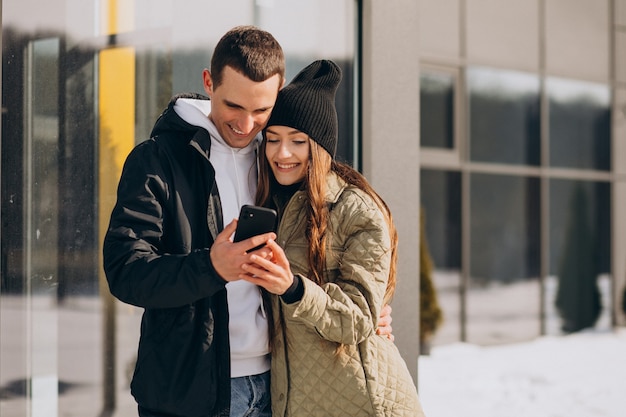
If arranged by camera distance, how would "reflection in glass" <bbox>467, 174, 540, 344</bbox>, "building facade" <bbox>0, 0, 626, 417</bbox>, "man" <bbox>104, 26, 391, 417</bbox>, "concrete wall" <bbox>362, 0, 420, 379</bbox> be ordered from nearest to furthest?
"man" <bbox>104, 26, 391, 417</bbox>
"building facade" <bbox>0, 0, 626, 417</bbox>
"concrete wall" <bbox>362, 0, 420, 379</bbox>
"reflection in glass" <bbox>467, 174, 540, 344</bbox>

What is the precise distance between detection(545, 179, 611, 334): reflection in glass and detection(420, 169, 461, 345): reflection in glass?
5.59 feet

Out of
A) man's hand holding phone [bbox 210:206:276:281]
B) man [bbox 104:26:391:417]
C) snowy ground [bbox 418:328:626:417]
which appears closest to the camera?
man's hand holding phone [bbox 210:206:276:281]

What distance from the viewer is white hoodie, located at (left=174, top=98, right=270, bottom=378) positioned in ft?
7.66

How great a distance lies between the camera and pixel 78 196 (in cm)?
403

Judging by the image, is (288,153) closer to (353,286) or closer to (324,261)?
(324,261)

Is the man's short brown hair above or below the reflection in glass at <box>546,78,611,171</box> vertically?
below

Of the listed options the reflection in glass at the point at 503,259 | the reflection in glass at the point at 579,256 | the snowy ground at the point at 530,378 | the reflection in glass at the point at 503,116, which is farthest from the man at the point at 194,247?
the reflection in glass at the point at 579,256

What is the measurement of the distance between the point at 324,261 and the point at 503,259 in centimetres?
890

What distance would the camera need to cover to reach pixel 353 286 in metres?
2.28

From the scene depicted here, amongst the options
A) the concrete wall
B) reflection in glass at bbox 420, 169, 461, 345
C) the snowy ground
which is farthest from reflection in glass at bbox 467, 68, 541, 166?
the concrete wall

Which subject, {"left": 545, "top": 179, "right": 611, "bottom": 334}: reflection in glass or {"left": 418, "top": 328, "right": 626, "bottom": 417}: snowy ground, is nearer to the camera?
{"left": 418, "top": 328, "right": 626, "bottom": 417}: snowy ground

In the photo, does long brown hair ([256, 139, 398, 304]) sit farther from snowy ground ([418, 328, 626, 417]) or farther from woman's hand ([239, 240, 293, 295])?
snowy ground ([418, 328, 626, 417])

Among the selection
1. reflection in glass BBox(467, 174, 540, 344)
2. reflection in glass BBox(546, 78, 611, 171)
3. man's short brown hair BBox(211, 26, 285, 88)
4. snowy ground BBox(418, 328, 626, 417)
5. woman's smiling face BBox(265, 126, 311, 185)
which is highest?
reflection in glass BBox(546, 78, 611, 171)

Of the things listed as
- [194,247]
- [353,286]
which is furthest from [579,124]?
[194,247]
